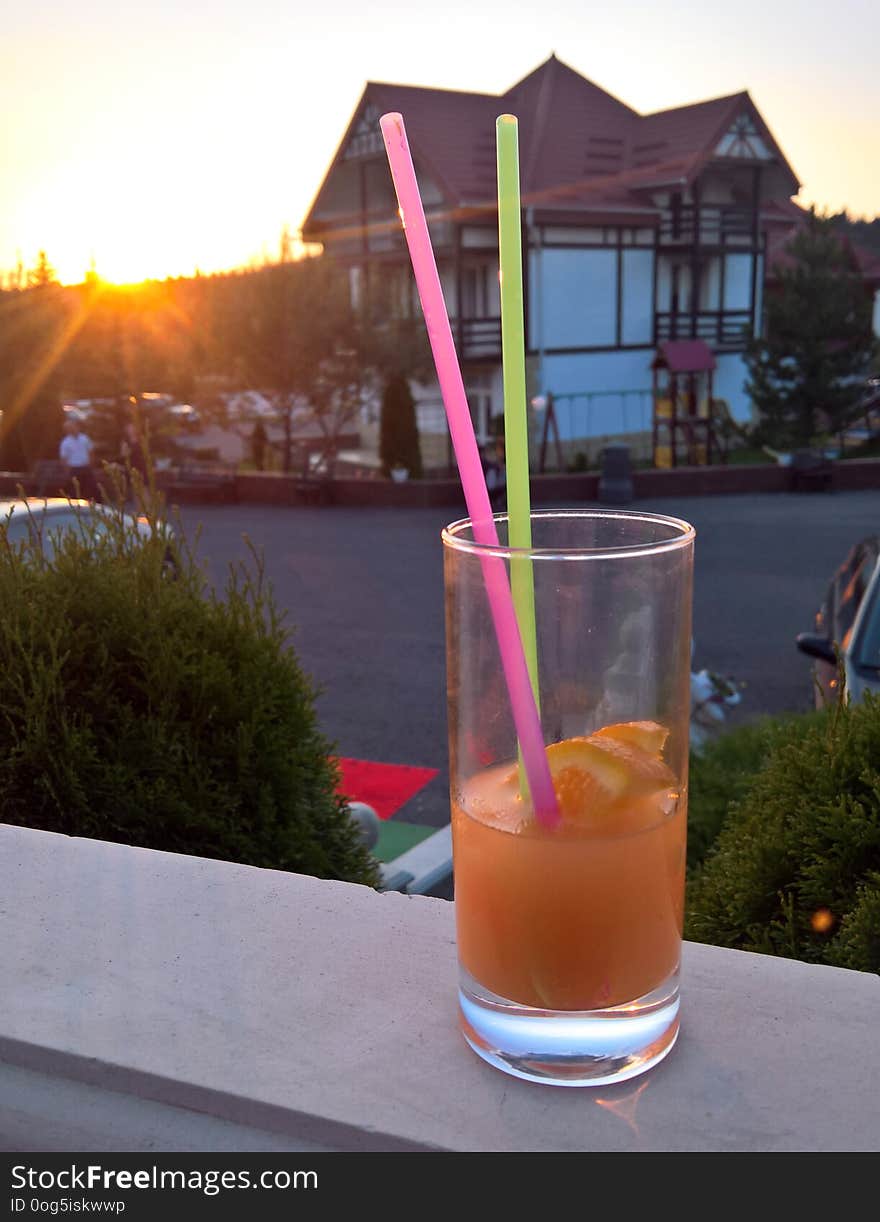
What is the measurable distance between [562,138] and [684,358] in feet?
28.4

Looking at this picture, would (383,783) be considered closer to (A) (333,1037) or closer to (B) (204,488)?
(A) (333,1037)

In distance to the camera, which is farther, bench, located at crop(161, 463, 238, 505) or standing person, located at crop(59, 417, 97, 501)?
bench, located at crop(161, 463, 238, 505)

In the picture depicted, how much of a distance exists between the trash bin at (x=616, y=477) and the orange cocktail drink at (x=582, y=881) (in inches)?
838

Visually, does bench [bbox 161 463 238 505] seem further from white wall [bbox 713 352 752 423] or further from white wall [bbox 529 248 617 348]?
white wall [bbox 713 352 752 423]

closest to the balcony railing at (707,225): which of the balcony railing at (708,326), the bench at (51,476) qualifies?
the balcony railing at (708,326)

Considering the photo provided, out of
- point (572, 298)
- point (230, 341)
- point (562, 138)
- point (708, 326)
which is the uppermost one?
point (562, 138)

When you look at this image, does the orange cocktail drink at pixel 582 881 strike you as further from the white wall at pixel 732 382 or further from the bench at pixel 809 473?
the white wall at pixel 732 382

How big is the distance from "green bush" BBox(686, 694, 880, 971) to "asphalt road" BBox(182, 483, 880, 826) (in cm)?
153

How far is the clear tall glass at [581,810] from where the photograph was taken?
1.28m

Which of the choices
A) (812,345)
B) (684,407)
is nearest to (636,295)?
(684,407)

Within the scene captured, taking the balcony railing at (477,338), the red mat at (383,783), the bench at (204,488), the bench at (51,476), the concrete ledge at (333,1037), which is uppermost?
the balcony railing at (477,338)

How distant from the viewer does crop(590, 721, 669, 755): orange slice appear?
1324mm

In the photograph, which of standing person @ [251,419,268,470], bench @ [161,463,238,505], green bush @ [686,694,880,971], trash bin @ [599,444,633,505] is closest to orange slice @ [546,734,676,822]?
green bush @ [686,694,880,971]

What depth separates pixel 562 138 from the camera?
34.3 metres
